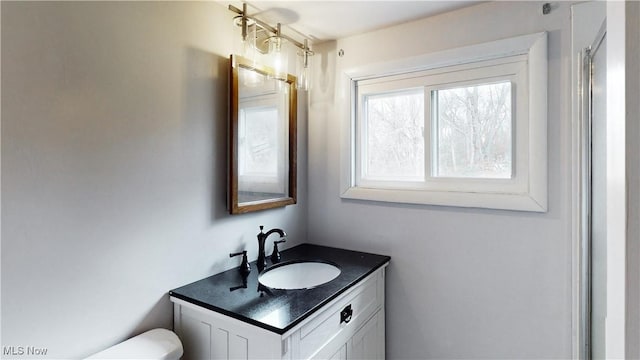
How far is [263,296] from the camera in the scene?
1.28 meters

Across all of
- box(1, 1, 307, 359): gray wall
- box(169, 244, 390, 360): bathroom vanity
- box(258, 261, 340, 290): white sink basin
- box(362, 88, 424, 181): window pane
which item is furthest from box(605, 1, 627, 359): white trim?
box(362, 88, 424, 181): window pane

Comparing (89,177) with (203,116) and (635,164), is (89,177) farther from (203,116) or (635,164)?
(635,164)

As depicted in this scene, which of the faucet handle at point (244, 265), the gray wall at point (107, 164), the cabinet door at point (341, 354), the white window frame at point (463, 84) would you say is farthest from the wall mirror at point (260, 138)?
the cabinet door at point (341, 354)

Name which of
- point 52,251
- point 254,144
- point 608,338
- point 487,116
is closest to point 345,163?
point 254,144

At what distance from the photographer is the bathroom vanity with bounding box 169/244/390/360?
1108mm

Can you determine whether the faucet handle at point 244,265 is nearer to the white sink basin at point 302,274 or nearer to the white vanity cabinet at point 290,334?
the white sink basin at point 302,274

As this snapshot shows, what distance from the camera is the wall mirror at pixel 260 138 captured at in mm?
1532

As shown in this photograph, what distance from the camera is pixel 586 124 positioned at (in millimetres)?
1272

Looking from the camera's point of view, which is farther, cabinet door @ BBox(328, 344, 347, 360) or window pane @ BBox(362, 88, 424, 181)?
window pane @ BBox(362, 88, 424, 181)

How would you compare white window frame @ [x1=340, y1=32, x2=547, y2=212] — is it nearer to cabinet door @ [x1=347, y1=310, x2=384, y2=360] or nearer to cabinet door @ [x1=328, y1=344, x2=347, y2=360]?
cabinet door @ [x1=347, y1=310, x2=384, y2=360]

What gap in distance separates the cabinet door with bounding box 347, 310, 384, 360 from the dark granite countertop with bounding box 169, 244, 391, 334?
277 millimetres

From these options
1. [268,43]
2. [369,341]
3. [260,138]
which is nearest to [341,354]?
[369,341]

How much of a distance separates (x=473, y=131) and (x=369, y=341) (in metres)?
1.20

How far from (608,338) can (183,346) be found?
141cm
